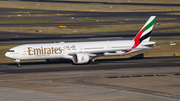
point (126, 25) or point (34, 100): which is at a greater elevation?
point (126, 25)

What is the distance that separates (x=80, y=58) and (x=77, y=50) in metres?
2.58

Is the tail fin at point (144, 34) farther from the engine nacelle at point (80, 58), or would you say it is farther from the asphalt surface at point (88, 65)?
the engine nacelle at point (80, 58)

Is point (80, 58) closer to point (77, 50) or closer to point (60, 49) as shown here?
point (77, 50)

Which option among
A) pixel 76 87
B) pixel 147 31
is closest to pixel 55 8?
pixel 147 31

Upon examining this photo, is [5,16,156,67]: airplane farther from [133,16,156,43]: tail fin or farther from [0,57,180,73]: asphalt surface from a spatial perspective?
[0,57,180,73]: asphalt surface

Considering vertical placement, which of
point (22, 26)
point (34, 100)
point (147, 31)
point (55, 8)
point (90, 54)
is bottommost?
point (34, 100)

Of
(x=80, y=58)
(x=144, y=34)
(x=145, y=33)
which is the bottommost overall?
(x=80, y=58)

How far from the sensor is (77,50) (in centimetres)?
5775

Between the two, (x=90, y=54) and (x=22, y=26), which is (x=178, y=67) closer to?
(x=90, y=54)

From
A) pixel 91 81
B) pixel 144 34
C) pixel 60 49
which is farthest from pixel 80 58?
pixel 144 34

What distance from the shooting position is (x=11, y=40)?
83.3 metres

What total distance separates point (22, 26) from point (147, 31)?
2284 inches

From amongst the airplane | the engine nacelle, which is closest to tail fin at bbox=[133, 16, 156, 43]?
the airplane

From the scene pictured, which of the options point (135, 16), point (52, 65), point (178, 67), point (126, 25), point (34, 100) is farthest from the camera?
point (135, 16)
